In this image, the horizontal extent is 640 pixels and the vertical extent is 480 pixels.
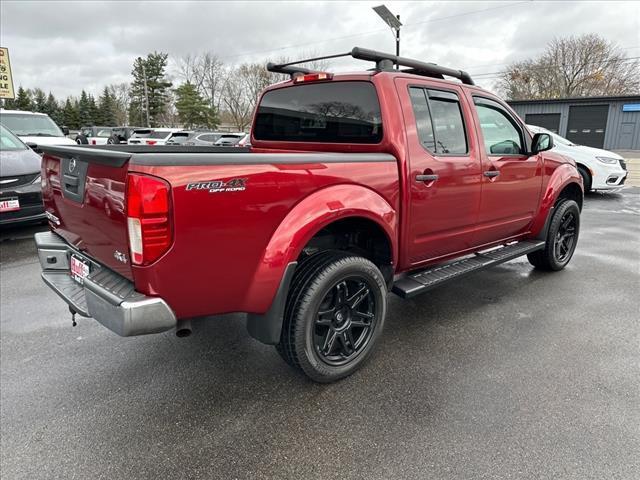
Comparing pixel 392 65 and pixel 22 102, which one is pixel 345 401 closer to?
pixel 392 65

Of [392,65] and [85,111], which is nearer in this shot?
[392,65]

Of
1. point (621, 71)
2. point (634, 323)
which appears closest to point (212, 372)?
point (634, 323)

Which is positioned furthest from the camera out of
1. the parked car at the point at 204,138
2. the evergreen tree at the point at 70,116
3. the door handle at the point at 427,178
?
the evergreen tree at the point at 70,116

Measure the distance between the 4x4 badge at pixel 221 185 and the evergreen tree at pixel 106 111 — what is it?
68954 mm

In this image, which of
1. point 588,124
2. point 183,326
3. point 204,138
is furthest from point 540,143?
point 588,124

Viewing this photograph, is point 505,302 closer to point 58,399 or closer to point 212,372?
point 212,372

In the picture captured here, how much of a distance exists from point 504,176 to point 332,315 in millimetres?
2129

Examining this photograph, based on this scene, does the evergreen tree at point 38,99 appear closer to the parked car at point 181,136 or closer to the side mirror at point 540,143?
the parked car at point 181,136

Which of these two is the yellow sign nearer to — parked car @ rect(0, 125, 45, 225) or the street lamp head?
parked car @ rect(0, 125, 45, 225)

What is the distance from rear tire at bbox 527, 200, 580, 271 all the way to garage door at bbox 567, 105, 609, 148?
23.5 metres

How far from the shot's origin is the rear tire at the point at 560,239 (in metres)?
4.63

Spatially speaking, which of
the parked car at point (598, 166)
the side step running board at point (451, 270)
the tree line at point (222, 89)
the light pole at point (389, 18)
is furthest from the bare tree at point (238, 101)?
the side step running board at point (451, 270)

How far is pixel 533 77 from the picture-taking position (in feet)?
126

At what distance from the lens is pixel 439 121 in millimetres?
3322
